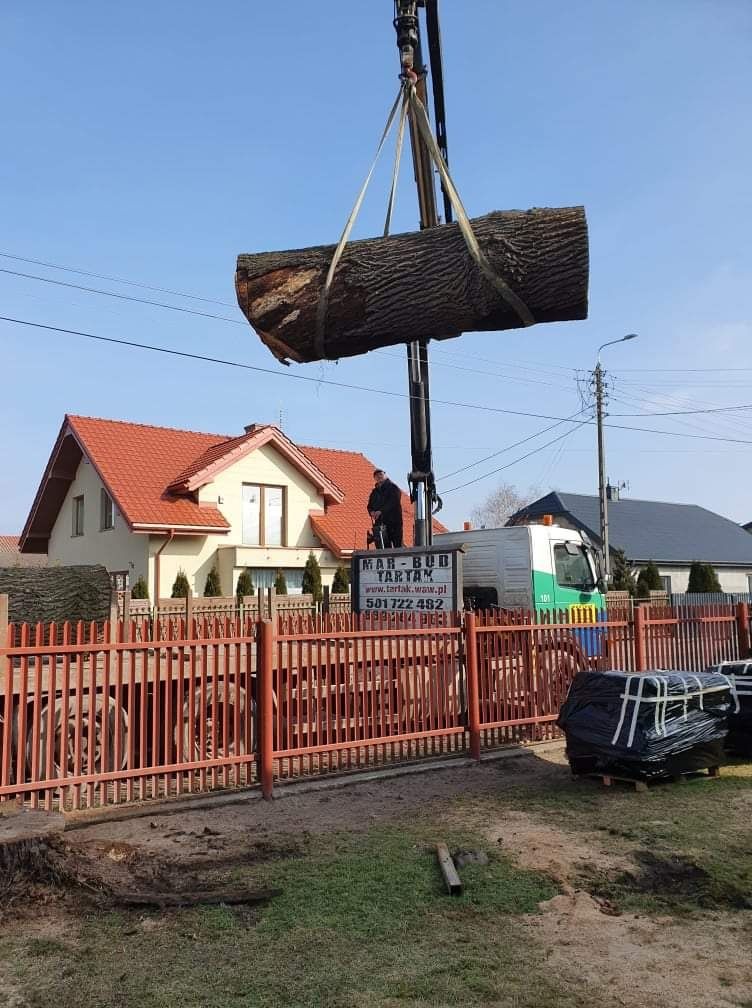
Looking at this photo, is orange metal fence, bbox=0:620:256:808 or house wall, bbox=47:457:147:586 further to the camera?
house wall, bbox=47:457:147:586

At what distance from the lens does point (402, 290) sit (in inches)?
191

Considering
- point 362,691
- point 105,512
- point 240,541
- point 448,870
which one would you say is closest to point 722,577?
point 240,541

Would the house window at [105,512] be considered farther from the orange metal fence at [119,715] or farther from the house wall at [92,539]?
the orange metal fence at [119,715]

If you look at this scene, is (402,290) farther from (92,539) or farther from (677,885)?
(92,539)

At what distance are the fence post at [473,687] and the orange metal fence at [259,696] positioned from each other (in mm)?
18

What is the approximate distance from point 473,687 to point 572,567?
3.49 metres

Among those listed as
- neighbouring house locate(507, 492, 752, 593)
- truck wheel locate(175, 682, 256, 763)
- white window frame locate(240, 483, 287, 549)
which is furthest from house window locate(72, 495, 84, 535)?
neighbouring house locate(507, 492, 752, 593)

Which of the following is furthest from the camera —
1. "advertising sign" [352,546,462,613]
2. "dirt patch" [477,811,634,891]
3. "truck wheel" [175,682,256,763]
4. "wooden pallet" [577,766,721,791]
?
"advertising sign" [352,546,462,613]

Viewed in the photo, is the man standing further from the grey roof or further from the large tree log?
the grey roof

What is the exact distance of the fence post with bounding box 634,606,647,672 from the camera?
10953 mm

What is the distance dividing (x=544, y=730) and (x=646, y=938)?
19.3ft

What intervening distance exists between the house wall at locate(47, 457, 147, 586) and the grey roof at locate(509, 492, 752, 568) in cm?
2201

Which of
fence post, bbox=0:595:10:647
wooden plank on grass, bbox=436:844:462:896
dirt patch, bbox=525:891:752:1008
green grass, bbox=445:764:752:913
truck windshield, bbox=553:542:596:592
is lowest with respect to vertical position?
green grass, bbox=445:764:752:913

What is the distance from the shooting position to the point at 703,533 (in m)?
46.3
